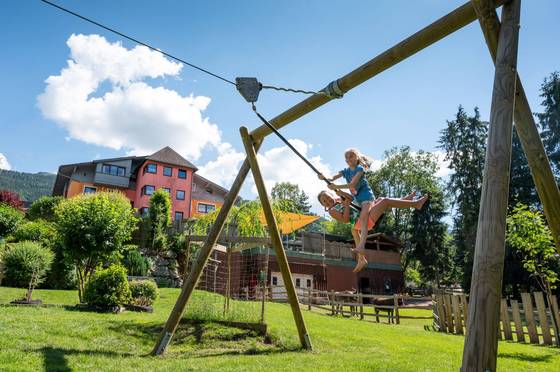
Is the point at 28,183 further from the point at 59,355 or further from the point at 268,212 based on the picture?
the point at 268,212

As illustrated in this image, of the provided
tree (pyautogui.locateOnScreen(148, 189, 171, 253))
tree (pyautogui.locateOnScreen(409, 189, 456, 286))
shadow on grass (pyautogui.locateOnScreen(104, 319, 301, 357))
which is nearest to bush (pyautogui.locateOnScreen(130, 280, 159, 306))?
shadow on grass (pyautogui.locateOnScreen(104, 319, 301, 357))

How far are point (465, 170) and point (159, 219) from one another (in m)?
30.3

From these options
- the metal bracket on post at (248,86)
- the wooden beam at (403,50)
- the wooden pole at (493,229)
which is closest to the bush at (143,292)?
the metal bracket on post at (248,86)

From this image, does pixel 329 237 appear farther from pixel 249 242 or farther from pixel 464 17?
pixel 464 17

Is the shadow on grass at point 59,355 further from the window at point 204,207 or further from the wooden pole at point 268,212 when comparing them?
the window at point 204,207

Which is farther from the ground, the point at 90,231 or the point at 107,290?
the point at 90,231

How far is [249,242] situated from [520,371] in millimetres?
6123

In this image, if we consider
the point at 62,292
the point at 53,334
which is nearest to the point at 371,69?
the point at 53,334

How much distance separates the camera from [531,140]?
3930 millimetres

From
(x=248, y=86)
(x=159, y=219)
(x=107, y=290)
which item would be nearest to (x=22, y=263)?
(x=107, y=290)

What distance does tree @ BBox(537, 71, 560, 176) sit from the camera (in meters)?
36.5

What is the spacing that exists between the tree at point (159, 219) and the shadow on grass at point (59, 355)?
2610 cm

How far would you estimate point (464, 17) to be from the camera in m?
4.30

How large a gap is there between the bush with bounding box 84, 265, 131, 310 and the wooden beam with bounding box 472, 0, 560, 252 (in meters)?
12.8
